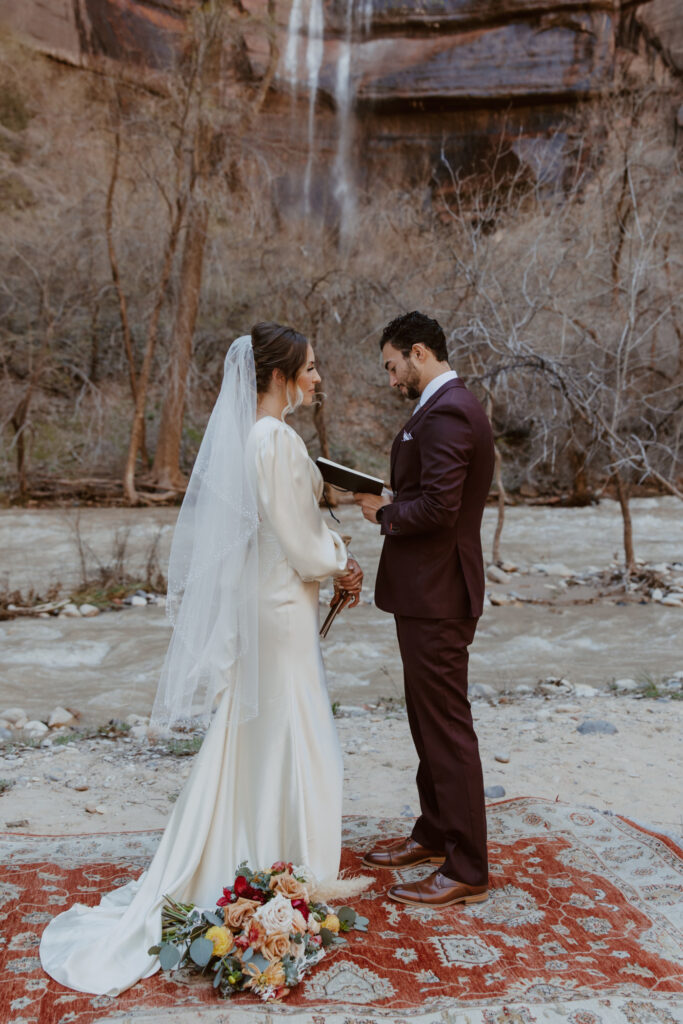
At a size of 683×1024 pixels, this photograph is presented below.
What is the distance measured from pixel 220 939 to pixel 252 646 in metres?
0.90

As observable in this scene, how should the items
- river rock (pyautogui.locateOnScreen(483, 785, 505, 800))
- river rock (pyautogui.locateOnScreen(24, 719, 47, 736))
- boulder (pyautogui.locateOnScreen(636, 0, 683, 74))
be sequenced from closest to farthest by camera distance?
1. river rock (pyautogui.locateOnScreen(483, 785, 505, 800))
2. river rock (pyautogui.locateOnScreen(24, 719, 47, 736))
3. boulder (pyautogui.locateOnScreen(636, 0, 683, 74))

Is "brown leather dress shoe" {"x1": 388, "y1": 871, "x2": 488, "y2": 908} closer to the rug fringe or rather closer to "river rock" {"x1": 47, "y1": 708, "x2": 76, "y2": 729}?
the rug fringe

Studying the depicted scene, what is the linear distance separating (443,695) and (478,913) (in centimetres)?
73

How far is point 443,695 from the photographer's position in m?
3.13

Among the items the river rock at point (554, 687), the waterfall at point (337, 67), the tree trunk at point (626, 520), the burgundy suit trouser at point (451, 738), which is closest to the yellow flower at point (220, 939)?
the burgundy suit trouser at point (451, 738)

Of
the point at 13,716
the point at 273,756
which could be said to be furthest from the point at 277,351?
the point at 13,716

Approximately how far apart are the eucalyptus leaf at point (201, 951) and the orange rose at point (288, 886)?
249mm

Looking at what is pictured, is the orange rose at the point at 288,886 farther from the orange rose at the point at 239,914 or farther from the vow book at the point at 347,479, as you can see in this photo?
the vow book at the point at 347,479

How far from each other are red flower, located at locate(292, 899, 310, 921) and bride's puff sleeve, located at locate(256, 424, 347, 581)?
1030 millimetres

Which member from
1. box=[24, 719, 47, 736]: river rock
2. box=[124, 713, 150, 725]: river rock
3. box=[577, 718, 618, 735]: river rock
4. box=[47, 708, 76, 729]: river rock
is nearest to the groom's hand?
box=[577, 718, 618, 735]: river rock

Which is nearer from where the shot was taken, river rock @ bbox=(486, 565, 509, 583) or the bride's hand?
the bride's hand

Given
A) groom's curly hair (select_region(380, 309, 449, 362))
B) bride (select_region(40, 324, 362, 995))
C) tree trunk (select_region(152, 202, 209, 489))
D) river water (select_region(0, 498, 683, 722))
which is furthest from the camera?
tree trunk (select_region(152, 202, 209, 489))

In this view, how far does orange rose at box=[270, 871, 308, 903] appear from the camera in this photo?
2.71m

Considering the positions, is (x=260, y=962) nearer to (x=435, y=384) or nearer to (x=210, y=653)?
(x=210, y=653)
